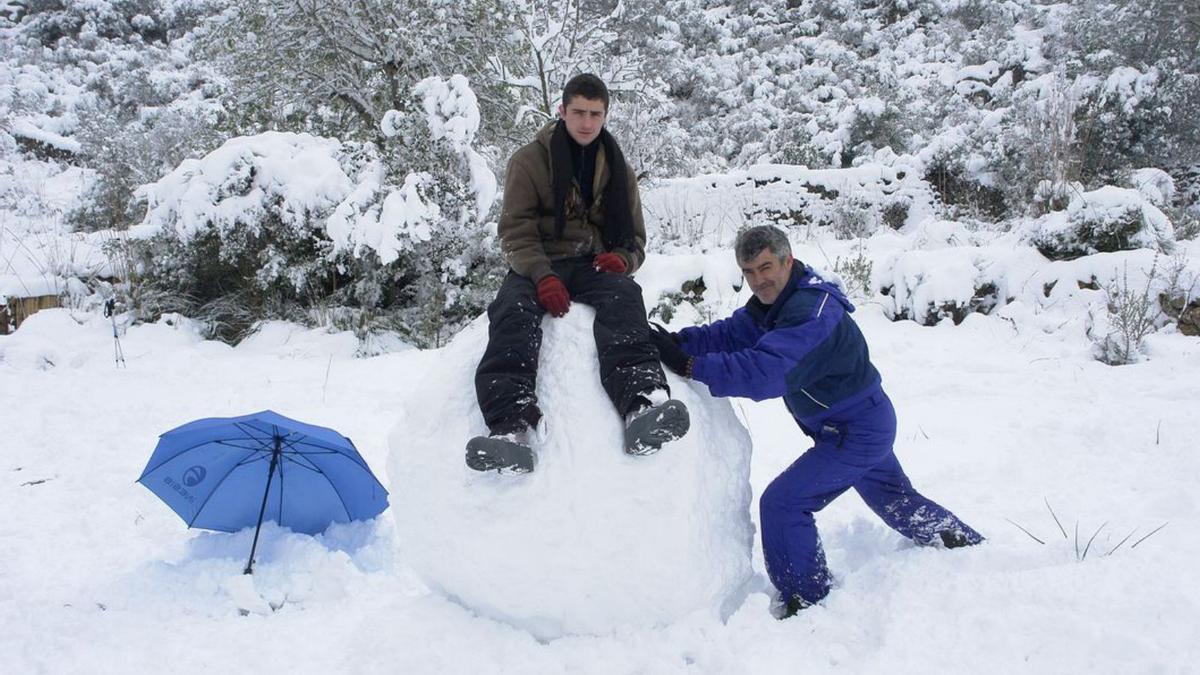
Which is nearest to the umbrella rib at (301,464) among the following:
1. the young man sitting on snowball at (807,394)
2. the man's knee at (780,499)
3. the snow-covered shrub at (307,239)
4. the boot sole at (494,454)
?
the boot sole at (494,454)

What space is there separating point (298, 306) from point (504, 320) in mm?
5050

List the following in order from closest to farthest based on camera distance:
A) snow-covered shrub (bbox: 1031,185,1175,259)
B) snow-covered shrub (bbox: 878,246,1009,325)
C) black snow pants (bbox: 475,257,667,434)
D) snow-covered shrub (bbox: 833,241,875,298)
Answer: black snow pants (bbox: 475,257,667,434), snow-covered shrub (bbox: 1031,185,1175,259), snow-covered shrub (bbox: 878,246,1009,325), snow-covered shrub (bbox: 833,241,875,298)

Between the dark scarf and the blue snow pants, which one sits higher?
the dark scarf

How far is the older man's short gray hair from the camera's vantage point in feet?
7.16

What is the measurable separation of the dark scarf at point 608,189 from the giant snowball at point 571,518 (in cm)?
59

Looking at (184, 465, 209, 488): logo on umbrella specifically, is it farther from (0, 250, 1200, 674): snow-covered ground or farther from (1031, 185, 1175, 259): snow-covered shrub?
(1031, 185, 1175, 259): snow-covered shrub

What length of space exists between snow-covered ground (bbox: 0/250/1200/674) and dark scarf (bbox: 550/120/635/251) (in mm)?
713

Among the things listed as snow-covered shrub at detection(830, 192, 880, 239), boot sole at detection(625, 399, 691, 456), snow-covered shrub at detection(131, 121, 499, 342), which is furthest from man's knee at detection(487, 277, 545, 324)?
snow-covered shrub at detection(830, 192, 880, 239)

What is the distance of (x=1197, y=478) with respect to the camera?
8.82 feet

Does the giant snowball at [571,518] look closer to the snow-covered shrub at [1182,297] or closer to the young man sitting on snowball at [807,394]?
the young man sitting on snowball at [807,394]

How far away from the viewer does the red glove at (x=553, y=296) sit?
2.10m

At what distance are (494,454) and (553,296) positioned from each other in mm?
564

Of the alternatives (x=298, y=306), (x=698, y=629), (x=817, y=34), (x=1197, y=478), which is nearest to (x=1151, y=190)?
(x=1197, y=478)

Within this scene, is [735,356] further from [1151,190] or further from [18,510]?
[1151,190]
